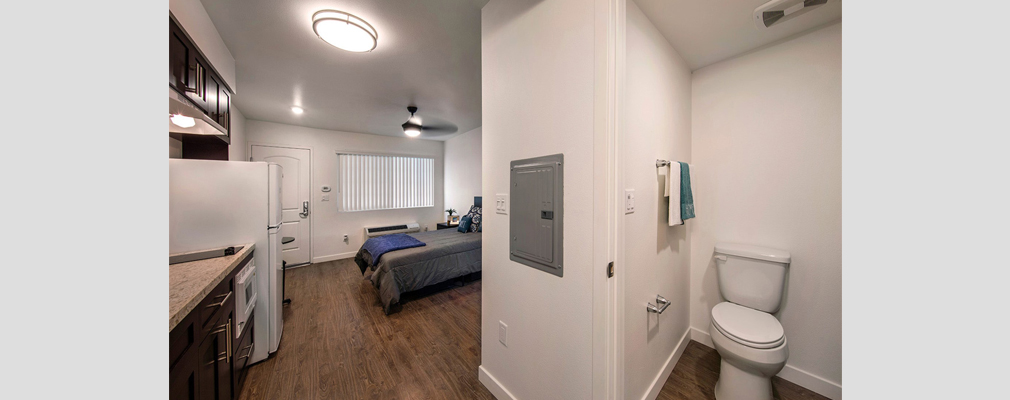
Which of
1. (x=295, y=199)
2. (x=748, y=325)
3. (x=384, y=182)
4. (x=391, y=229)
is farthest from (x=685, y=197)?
(x=295, y=199)

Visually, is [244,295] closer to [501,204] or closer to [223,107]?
[223,107]

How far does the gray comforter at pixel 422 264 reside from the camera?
2715 mm

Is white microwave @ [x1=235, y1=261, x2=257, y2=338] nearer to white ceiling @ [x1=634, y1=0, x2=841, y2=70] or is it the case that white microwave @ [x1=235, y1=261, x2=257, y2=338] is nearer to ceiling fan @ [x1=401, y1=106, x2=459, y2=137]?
ceiling fan @ [x1=401, y1=106, x2=459, y2=137]

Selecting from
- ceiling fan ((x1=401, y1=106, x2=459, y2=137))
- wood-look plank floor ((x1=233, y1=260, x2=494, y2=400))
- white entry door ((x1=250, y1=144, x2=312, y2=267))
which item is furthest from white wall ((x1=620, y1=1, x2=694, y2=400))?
white entry door ((x1=250, y1=144, x2=312, y2=267))

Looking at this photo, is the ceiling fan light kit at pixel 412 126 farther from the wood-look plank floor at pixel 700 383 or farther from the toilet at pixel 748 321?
the wood-look plank floor at pixel 700 383

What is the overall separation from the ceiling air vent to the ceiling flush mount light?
217cm

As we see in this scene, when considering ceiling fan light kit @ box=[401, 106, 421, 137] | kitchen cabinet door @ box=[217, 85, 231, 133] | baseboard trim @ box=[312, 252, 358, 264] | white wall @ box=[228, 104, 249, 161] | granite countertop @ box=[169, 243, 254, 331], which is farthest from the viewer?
baseboard trim @ box=[312, 252, 358, 264]

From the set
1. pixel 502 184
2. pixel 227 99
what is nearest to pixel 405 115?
pixel 227 99

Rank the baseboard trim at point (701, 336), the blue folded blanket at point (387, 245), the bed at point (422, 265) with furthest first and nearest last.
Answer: the blue folded blanket at point (387, 245)
the bed at point (422, 265)
the baseboard trim at point (701, 336)

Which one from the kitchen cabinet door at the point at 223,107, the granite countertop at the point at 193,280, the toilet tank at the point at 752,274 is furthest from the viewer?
the kitchen cabinet door at the point at 223,107

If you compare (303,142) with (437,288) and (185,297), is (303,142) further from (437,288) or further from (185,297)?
(185,297)

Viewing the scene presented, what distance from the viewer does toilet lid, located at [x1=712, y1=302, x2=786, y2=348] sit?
53.7 inches

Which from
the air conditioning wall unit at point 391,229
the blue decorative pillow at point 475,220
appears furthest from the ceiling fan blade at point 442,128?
the air conditioning wall unit at point 391,229

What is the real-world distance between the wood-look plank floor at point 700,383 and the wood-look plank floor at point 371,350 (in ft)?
3.79
